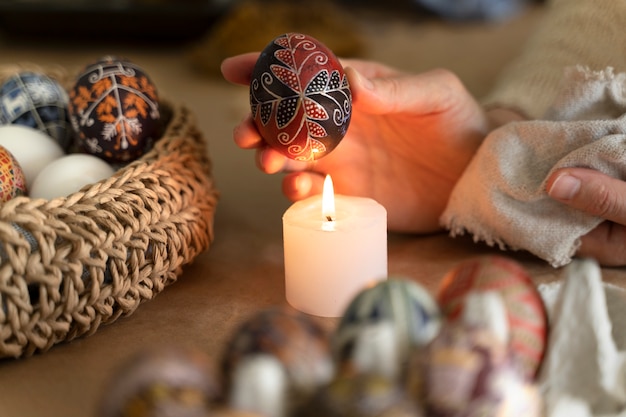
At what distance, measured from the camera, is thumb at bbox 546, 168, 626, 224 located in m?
0.92

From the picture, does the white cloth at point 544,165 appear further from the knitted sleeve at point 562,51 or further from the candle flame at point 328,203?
the candle flame at point 328,203

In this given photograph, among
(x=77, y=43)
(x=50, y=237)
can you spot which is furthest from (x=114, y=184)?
(x=77, y=43)

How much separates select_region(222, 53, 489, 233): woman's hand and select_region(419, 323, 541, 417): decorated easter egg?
52cm

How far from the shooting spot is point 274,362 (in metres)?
0.53

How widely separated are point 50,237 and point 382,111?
431mm

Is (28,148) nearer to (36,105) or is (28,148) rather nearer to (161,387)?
(36,105)

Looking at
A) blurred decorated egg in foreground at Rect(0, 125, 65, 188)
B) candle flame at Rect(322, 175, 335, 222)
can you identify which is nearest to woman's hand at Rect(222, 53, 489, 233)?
candle flame at Rect(322, 175, 335, 222)

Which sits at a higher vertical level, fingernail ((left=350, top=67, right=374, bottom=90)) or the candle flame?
fingernail ((left=350, top=67, right=374, bottom=90))

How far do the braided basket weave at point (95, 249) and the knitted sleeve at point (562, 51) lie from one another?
0.57 meters

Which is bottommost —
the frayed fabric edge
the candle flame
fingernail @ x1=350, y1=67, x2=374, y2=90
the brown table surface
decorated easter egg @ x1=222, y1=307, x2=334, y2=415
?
the brown table surface

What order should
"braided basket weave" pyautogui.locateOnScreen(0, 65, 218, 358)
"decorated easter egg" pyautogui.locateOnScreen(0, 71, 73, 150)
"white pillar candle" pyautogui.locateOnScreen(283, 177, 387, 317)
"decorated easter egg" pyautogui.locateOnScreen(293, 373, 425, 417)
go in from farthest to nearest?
"decorated easter egg" pyautogui.locateOnScreen(0, 71, 73, 150) < "white pillar candle" pyautogui.locateOnScreen(283, 177, 387, 317) < "braided basket weave" pyautogui.locateOnScreen(0, 65, 218, 358) < "decorated easter egg" pyautogui.locateOnScreen(293, 373, 425, 417)

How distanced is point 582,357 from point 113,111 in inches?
26.1

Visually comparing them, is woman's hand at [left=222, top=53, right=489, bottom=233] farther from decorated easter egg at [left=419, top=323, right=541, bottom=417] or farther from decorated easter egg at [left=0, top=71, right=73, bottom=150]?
decorated easter egg at [left=419, top=323, right=541, bottom=417]

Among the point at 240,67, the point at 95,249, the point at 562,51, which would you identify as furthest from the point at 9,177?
the point at 562,51
